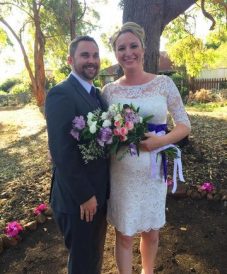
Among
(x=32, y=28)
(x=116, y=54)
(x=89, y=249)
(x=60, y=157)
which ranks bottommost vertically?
(x=89, y=249)

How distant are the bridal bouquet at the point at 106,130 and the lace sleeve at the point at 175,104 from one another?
1.53 feet

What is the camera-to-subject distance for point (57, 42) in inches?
713

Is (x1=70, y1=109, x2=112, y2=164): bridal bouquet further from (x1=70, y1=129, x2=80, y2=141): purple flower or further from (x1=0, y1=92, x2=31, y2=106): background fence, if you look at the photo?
(x1=0, y1=92, x2=31, y2=106): background fence

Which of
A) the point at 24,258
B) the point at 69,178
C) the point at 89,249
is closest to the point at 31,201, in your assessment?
the point at 24,258

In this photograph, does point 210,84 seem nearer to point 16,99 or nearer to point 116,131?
point 16,99

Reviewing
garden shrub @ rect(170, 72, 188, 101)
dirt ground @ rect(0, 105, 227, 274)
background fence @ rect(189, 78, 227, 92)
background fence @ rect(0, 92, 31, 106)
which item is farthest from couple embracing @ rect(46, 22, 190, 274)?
background fence @ rect(0, 92, 31, 106)

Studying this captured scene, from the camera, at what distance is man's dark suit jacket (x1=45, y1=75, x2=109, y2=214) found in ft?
7.96

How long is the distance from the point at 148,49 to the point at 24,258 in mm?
3393

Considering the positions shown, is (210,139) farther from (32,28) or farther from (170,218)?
(32,28)

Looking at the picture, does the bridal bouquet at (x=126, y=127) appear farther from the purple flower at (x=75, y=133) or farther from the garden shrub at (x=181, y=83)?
the garden shrub at (x=181, y=83)

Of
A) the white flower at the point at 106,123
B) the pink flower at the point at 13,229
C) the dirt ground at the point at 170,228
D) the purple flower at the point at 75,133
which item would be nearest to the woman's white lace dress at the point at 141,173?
the white flower at the point at 106,123

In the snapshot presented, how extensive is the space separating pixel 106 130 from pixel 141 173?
65 centimetres

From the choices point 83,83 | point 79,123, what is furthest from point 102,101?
point 79,123

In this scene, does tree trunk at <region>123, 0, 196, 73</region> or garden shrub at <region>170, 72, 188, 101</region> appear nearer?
tree trunk at <region>123, 0, 196, 73</region>
